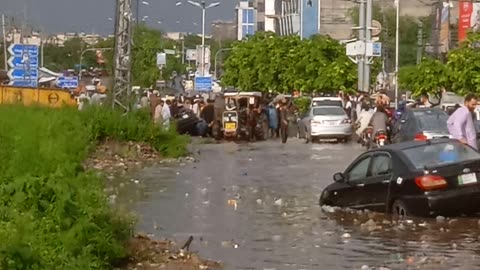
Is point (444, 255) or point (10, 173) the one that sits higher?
point (10, 173)

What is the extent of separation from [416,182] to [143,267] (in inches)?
240

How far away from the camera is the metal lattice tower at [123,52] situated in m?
36.1

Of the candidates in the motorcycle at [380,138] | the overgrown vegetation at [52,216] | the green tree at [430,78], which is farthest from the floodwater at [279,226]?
the green tree at [430,78]

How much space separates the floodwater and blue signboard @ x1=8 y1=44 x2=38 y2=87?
18.0 metres

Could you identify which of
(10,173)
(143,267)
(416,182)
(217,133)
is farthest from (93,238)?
(217,133)

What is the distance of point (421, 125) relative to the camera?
31.8 metres

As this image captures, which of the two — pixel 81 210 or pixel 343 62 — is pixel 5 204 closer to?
pixel 81 210

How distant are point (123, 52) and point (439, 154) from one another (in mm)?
18789

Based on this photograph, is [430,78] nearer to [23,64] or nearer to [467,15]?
[23,64]

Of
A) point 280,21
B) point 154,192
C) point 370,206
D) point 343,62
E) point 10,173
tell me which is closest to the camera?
point 10,173


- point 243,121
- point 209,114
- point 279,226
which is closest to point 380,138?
point 279,226

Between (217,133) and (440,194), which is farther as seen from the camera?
(217,133)

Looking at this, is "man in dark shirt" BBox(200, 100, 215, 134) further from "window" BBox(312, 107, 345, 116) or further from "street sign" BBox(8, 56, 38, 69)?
"street sign" BBox(8, 56, 38, 69)

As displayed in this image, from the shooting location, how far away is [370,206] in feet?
63.9
